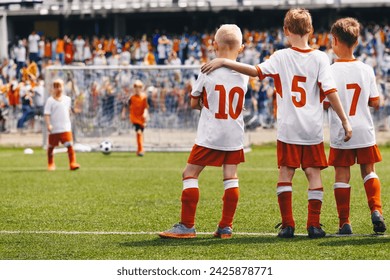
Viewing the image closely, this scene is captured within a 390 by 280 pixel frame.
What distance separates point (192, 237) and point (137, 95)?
1310cm

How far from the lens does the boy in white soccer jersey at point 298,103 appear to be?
7.12 m

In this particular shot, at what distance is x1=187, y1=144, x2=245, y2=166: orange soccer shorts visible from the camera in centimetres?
728

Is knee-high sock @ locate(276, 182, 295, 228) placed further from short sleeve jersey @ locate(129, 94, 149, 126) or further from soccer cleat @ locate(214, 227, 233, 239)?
short sleeve jersey @ locate(129, 94, 149, 126)

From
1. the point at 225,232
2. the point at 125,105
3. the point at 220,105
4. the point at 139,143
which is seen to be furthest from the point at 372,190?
the point at 125,105

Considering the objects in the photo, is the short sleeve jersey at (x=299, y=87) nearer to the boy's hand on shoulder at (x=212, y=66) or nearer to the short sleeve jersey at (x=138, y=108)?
the boy's hand on shoulder at (x=212, y=66)

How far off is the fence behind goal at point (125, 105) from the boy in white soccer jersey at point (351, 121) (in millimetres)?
14051

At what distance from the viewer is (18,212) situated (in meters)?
9.41

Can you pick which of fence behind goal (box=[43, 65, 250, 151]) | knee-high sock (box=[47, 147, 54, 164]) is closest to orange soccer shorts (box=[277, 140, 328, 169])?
knee-high sock (box=[47, 147, 54, 164])

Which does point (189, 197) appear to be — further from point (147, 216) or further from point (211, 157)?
point (147, 216)

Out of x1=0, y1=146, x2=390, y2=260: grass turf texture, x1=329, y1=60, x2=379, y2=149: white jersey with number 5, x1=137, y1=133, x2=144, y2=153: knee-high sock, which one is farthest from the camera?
x1=137, y1=133, x2=144, y2=153: knee-high sock

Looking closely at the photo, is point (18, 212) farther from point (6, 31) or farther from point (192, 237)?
point (6, 31)

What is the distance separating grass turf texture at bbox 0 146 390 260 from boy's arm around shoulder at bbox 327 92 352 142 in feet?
2.67

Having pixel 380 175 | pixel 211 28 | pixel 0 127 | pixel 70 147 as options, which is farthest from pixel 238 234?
pixel 211 28

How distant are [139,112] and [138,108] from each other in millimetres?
120
